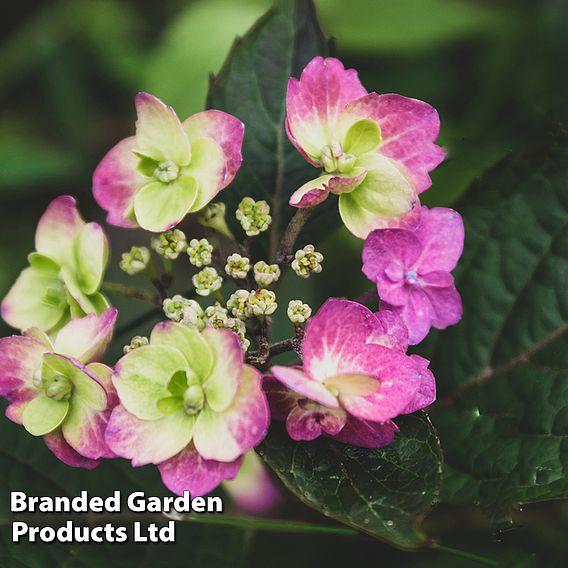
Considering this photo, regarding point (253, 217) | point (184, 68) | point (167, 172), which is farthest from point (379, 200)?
point (184, 68)

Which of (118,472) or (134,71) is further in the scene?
(134,71)

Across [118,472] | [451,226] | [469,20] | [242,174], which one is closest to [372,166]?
[451,226]

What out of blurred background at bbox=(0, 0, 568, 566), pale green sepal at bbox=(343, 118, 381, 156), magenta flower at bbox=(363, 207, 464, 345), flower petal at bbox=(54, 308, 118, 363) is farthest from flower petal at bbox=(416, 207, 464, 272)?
blurred background at bbox=(0, 0, 568, 566)

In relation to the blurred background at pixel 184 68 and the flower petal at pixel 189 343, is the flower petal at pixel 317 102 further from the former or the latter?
the blurred background at pixel 184 68

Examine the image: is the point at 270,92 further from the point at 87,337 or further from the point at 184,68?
the point at 184,68

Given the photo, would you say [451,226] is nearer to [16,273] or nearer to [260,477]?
[260,477]

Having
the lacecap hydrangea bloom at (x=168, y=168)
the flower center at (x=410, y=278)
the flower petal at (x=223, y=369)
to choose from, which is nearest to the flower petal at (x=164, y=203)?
the lacecap hydrangea bloom at (x=168, y=168)
